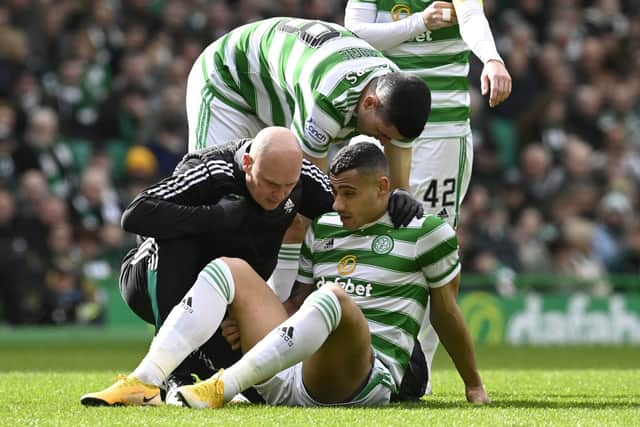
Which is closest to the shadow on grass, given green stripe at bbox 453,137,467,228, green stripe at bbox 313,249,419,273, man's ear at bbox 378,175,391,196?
green stripe at bbox 313,249,419,273

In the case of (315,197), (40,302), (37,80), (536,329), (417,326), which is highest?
(315,197)

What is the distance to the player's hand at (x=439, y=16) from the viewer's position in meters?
7.27

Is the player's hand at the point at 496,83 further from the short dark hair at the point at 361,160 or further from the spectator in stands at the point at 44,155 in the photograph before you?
the spectator in stands at the point at 44,155

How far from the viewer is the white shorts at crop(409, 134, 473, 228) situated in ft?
25.3

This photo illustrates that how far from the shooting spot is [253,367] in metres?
Result: 5.50

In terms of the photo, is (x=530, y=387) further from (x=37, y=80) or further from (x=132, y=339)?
(x=37, y=80)

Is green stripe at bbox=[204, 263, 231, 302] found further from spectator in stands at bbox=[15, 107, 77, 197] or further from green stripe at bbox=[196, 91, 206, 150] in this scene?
spectator in stands at bbox=[15, 107, 77, 197]

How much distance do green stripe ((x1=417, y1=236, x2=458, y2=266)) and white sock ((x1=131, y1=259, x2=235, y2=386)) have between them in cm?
97

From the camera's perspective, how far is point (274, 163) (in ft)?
18.8

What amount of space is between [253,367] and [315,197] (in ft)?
3.65

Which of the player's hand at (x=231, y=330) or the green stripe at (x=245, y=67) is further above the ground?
the green stripe at (x=245, y=67)

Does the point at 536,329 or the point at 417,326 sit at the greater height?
the point at 417,326

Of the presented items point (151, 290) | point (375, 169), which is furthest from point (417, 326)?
point (151, 290)

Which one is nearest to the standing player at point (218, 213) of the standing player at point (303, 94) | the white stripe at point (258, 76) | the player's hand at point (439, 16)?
the standing player at point (303, 94)
